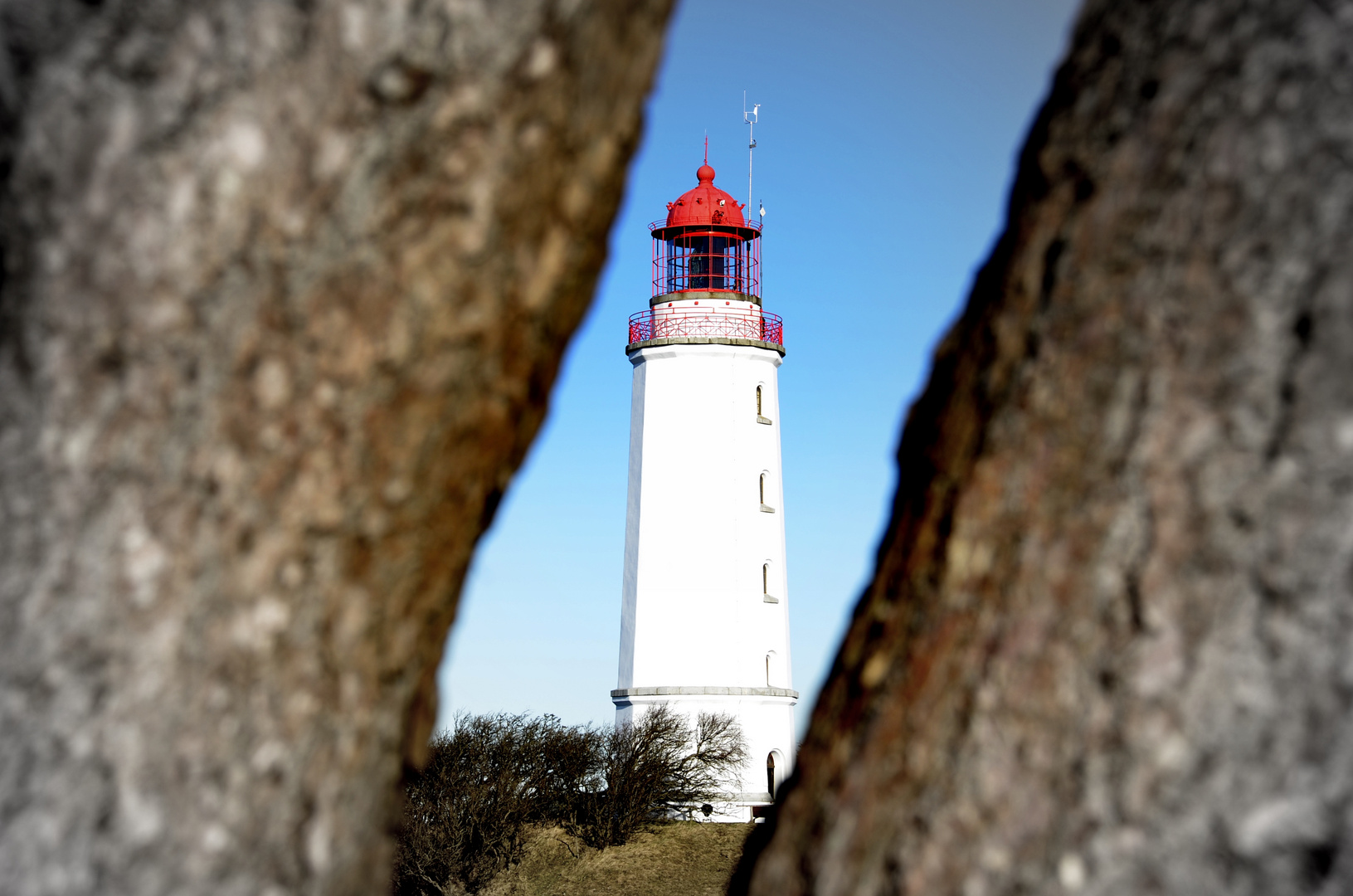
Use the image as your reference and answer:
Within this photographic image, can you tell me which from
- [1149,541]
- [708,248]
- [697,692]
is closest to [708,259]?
[708,248]

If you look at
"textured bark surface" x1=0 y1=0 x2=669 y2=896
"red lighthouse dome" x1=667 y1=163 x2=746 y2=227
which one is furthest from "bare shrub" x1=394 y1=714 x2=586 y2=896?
"textured bark surface" x1=0 y1=0 x2=669 y2=896

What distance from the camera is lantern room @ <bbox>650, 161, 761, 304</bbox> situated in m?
29.9

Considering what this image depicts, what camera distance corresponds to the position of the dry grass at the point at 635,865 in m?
21.6

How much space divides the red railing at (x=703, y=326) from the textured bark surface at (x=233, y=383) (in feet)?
88.0

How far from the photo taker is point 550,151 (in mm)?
1562

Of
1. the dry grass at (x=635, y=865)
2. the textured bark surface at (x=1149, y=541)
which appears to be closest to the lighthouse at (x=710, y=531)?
the dry grass at (x=635, y=865)

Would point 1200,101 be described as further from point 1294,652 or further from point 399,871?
point 399,871

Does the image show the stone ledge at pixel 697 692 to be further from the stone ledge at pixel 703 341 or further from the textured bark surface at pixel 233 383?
the textured bark surface at pixel 233 383

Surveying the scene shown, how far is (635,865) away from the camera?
22.6 metres

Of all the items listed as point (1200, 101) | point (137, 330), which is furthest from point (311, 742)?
point (1200, 101)

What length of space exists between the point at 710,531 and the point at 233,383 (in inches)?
1007

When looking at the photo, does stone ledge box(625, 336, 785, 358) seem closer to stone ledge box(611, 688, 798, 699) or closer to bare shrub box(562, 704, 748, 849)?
stone ledge box(611, 688, 798, 699)

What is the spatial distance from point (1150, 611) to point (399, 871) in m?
22.6

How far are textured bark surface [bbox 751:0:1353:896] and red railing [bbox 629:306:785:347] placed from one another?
26707mm
